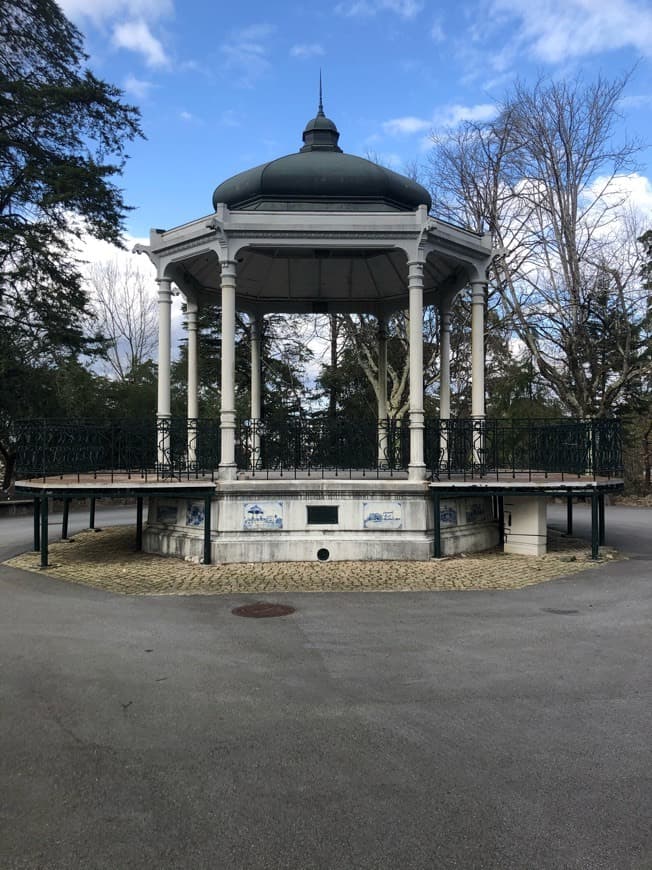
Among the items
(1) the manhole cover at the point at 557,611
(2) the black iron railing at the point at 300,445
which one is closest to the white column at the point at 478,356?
(2) the black iron railing at the point at 300,445

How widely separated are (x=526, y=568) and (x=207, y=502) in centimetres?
548

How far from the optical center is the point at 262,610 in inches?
309

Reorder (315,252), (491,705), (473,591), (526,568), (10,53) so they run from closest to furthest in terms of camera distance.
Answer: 1. (491,705)
2. (473,591)
3. (526,568)
4. (315,252)
5. (10,53)

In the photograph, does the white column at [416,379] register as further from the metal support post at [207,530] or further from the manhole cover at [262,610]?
the manhole cover at [262,610]

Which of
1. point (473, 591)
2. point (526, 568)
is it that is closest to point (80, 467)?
point (473, 591)

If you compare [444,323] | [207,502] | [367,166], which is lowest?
[207,502]

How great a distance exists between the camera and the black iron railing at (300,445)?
11.6 metres

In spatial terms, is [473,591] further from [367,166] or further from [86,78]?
[86,78]

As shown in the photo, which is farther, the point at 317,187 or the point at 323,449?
the point at 323,449

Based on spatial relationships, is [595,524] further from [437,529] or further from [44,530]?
[44,530]

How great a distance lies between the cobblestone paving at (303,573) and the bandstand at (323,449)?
0.44 m

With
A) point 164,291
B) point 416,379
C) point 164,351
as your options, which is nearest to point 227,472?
point 164,351

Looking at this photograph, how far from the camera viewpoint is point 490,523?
12.6 meters

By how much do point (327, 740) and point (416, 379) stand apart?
796 centimetres
